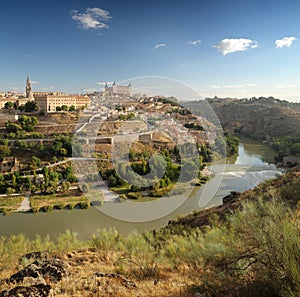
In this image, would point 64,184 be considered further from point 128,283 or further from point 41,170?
point 128,283

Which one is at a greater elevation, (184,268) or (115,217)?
(184,268)

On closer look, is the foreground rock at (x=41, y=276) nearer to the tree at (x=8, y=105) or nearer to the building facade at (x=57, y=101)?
the building facade at (x=57, y=101)

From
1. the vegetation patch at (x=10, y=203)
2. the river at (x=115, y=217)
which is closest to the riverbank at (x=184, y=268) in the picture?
the river at (x=115, y=217)

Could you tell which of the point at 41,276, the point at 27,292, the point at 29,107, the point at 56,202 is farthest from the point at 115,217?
the point at 29,107

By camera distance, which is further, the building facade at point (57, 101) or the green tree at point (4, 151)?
the building facade at point (57, 101)

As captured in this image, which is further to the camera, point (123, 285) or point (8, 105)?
point (8, 105)

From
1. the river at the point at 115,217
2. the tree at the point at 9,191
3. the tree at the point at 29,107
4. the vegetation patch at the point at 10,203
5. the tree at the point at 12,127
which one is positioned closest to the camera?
the river at the point at 115,217

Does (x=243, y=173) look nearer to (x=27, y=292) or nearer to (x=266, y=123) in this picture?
(x=27, y=292)

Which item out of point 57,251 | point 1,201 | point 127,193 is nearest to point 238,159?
point 127,193

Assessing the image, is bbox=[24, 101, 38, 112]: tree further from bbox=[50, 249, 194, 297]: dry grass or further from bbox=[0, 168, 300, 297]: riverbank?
bbox=[50, 249, 194, 297]: dry grass

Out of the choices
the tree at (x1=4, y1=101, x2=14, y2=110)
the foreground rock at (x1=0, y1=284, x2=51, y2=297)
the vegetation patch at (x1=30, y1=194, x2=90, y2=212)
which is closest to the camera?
the foreground rock at (x1=0, y1=284, x2=51, y2=297)

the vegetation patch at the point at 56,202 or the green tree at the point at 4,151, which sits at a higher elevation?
the green tree at the point at 4,151

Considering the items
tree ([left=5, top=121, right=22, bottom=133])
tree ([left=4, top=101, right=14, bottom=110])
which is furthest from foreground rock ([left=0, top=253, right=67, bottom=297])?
tree ([left=4, top=101, right=14, bottom=110])
